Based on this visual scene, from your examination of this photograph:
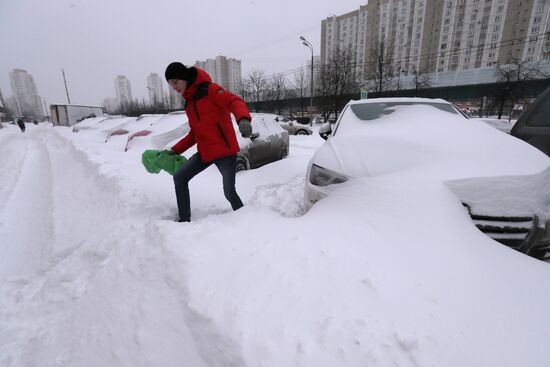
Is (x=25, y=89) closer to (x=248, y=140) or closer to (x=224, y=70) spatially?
(x=224, y=70)

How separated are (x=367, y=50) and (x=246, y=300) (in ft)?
215

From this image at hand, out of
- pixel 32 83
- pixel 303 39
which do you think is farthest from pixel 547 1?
pixel 32 83

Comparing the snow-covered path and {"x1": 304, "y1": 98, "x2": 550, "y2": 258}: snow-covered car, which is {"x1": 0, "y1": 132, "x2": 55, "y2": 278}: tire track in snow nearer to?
the snow-covered path

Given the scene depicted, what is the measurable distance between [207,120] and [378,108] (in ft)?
8.05

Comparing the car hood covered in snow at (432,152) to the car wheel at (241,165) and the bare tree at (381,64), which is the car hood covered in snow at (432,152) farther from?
the bare tree at (381,64)

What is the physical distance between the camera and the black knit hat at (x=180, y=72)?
244 centimetres

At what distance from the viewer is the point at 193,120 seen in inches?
105

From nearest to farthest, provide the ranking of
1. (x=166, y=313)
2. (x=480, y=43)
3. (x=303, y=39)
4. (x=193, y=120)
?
(x=166, y=313), (x=193, y=120), (x=303, y=39), (x=480, y=43)

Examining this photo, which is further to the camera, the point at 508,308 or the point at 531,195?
the point at 531,195

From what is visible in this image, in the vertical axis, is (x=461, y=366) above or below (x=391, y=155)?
below

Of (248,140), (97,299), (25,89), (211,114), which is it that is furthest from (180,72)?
(25,89)

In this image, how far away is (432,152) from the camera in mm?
2268

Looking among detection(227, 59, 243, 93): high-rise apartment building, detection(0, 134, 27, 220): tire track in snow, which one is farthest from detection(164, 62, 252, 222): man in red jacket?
detection(227, 59, 243, 93): high-rise apartment building

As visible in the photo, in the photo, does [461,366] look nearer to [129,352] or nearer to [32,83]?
[129,352]
